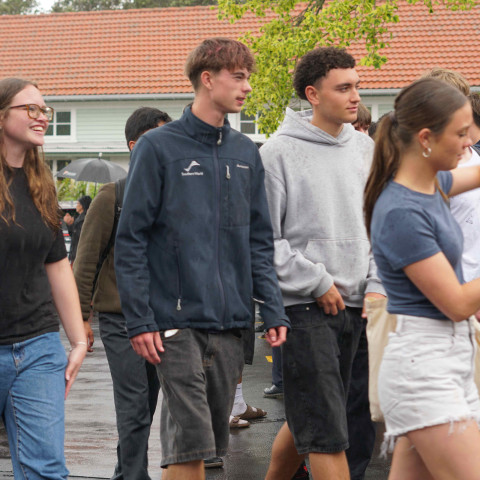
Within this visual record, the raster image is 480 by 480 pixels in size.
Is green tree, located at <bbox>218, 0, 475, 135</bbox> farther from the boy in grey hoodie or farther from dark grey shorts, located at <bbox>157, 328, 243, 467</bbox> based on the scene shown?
dark grey shorts, located at <bbox>157, 328, 243, 467</bbox>

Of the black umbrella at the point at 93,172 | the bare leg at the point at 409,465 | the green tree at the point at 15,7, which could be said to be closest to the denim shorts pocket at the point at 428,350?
the bare leg at the point at 409,465

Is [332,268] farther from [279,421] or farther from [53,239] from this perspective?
[279,421]

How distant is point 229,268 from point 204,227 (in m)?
0.22

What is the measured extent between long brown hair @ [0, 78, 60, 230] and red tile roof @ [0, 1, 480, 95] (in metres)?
26.5

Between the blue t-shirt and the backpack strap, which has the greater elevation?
the blue t-shirt

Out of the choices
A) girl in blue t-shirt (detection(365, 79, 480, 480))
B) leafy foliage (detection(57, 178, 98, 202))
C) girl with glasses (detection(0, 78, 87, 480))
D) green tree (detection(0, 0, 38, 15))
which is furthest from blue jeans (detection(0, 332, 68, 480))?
green tree (detection(0, 0, 38, 15))

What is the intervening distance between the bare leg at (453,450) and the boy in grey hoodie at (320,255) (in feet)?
4.58

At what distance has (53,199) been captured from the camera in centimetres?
404

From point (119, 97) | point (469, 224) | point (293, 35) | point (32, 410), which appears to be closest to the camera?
point (32, 410)

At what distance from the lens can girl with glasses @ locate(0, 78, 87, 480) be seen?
3.81 m

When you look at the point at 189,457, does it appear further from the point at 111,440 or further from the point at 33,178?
the point at 111,440

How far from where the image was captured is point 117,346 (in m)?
5.48

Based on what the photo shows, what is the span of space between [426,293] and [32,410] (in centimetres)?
158

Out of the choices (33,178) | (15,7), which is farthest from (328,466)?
(15,7)
